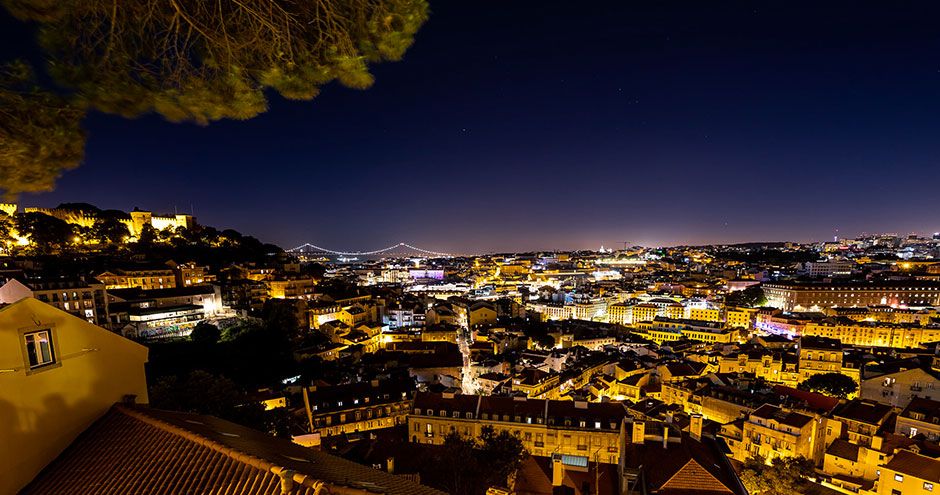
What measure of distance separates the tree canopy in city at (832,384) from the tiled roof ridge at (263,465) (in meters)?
43.9

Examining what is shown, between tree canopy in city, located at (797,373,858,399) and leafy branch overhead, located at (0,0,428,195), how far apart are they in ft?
144

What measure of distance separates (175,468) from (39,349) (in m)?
2.03

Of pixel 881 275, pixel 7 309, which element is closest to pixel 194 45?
pixel 7 309

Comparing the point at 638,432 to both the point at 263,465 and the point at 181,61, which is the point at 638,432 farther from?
the point at 181,61

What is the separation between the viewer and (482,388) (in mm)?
33781

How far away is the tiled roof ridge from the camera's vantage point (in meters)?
2.68

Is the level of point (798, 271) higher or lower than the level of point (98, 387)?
lower

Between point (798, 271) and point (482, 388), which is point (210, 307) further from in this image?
point (798, 271)

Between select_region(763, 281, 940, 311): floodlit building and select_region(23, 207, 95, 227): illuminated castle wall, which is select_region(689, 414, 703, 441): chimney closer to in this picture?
select_region(763, 281, 940, 311): floodlit building

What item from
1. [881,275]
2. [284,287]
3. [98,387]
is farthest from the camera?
[881,275]

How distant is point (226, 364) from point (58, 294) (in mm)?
12722

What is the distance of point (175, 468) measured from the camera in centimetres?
316

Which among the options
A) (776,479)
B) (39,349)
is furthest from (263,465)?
(776,479)

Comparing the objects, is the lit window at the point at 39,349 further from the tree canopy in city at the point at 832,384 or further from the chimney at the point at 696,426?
the tree canopy in city at the point at 832,384
